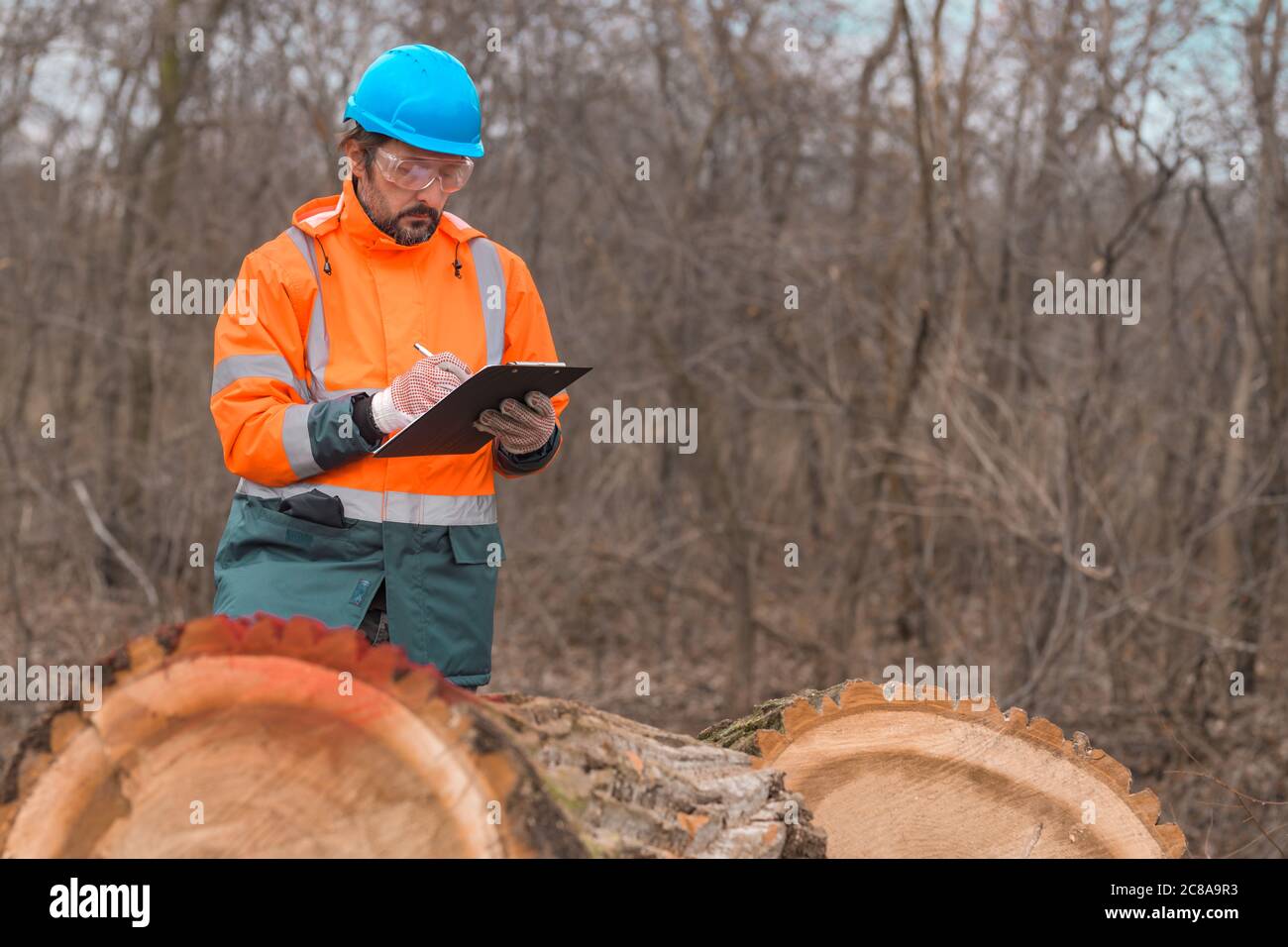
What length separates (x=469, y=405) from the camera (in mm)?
2879

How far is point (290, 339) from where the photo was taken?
308 cm

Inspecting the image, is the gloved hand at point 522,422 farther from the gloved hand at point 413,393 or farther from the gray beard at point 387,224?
the gray beard at point 387,224

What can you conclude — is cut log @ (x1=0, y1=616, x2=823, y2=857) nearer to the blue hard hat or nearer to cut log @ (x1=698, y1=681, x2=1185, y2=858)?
cut log @ (x1=698, y1=681, x2=1185, y2=858)

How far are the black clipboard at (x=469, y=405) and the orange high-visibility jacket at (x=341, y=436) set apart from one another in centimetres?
10

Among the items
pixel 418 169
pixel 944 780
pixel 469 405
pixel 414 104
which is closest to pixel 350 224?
pixel 418 169

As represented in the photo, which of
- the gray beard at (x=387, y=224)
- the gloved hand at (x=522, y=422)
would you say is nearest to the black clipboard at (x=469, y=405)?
the gloved hand at (x=522, y=422)

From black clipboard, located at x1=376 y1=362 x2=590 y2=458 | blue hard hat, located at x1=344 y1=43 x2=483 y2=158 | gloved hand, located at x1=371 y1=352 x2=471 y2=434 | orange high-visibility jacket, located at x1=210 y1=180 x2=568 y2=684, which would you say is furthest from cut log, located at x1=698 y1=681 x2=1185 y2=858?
blue hard hat, located at x1=344 y1=43 x2=483 y2=158

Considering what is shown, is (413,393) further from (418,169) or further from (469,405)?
(418,169)

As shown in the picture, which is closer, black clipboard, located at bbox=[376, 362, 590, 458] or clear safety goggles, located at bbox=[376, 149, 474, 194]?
black clipboard, located at bbox=[376, 362, 590, 458]

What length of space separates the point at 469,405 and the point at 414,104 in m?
0.69

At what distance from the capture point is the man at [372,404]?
9.73ft

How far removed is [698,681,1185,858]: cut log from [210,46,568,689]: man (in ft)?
2.50

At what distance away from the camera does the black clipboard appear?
9.16 feet
